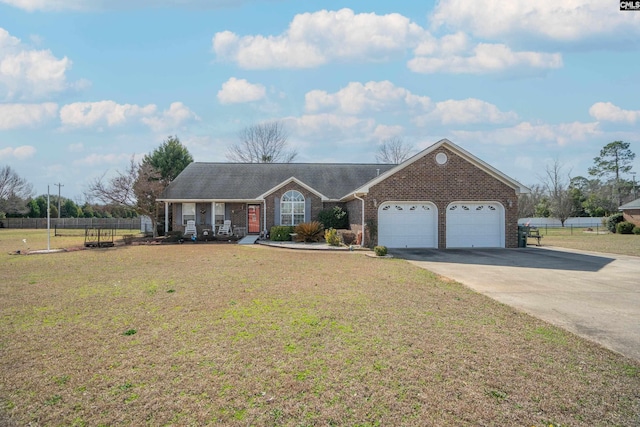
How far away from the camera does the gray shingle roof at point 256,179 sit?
24656 millimetres

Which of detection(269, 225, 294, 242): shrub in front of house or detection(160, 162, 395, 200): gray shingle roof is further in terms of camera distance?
detection(160, 162, 395, 200): gray shingle roof

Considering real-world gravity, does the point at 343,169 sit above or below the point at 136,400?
above

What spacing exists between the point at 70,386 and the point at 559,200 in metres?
51.5

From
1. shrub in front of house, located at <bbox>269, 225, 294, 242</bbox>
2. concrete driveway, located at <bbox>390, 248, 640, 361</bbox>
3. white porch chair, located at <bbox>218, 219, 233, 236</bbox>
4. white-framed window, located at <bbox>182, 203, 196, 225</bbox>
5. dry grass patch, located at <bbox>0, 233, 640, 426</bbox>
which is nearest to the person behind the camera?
dry grass patch, located at <bbox>0, 233, 640, 426</bbox>

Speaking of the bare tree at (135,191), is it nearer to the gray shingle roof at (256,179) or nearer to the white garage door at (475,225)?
the gray shingle roof at (256,179)

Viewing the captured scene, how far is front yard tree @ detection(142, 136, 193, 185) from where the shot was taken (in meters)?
33.7

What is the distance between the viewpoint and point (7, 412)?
10.9 ft

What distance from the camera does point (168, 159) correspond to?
3400cm

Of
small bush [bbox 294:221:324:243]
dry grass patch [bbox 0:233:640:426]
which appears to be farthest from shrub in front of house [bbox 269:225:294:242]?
dry grass patch [bbox 0:233:640:426]

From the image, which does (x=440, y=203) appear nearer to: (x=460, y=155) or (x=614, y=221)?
(x=460, y=155)

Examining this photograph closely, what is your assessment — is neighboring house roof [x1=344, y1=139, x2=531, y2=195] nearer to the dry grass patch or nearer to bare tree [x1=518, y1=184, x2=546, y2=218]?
the dry grass patch

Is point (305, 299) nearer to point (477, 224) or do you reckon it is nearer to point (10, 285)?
point (10, 285)

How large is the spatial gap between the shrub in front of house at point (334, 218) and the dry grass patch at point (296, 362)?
47.1ft

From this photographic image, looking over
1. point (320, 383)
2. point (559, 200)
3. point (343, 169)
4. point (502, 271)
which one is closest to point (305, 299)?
point (320, 383)
